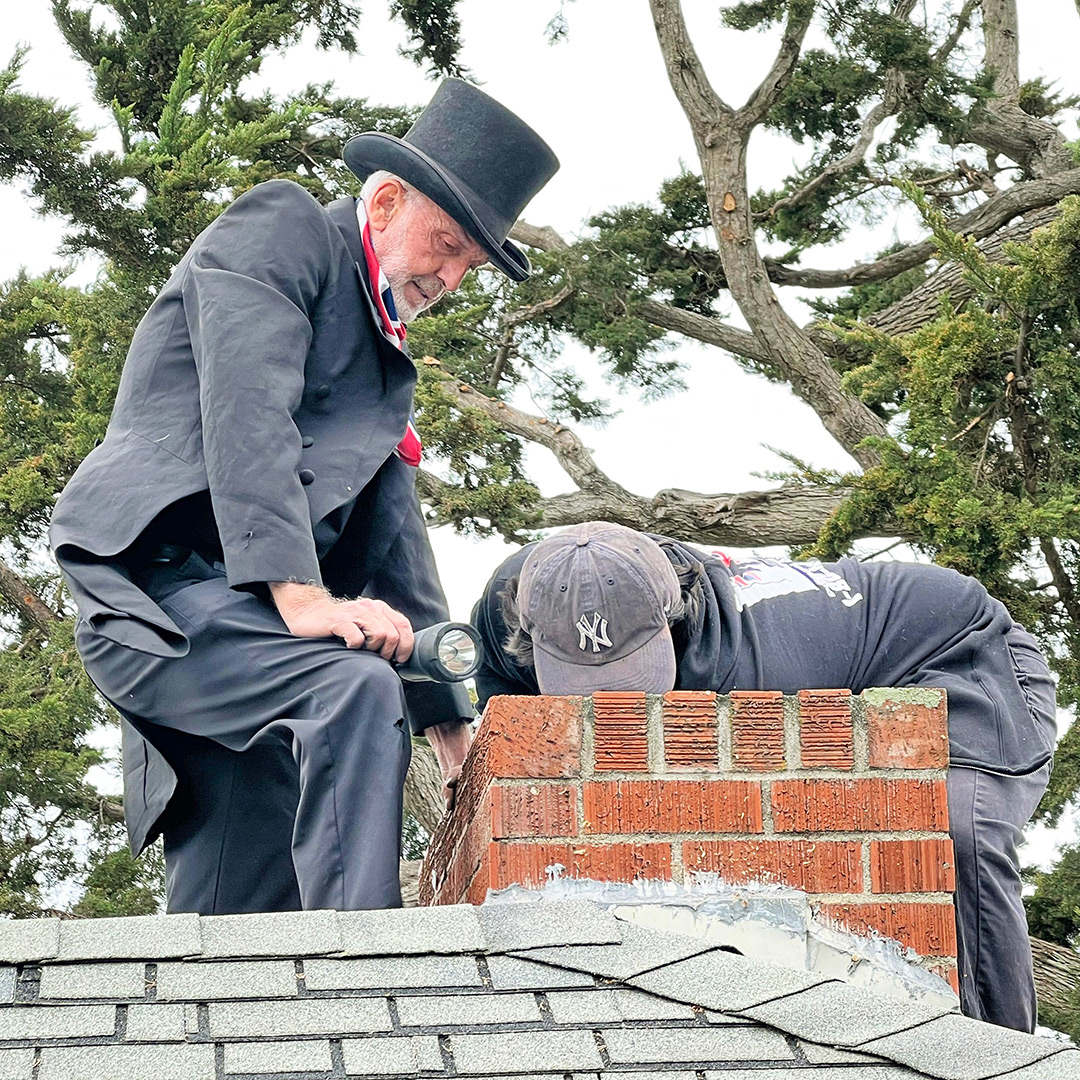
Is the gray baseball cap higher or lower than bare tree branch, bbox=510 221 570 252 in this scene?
lower

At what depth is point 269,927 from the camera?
102 inches

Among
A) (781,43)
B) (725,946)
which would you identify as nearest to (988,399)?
(781,43)

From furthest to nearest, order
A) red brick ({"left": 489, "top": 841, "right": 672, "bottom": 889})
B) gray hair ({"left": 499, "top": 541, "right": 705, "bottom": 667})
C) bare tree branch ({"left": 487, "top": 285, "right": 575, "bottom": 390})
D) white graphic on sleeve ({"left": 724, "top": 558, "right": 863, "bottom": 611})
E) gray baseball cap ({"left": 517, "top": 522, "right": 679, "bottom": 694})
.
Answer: bare tree branch ({"left": 487, "top": 285, "right": 575, "bottom": 390}) → white graphic on sleeve ({"left": 724, "top": 558, "right": 863, "bottom": 611}) → gray hair ({"left": 499, "top": 541, "right": 705, "bottom": 667}) → gray baseball cap ({"left": 517, "top": 522, "right": 679, "bottom": 694}) → red brick ({"left": 489, "top": 841, "right": 672, "bottom": 889})

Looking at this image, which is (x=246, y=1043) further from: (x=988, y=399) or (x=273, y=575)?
(x=988, y=399)

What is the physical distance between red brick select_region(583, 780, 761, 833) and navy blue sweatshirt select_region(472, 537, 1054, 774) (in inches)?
21.2

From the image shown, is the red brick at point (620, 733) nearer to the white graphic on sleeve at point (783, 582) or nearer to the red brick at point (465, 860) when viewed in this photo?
the red brick at point (465, 860)

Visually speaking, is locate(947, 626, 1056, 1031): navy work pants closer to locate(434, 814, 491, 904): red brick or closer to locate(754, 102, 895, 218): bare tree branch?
locate(434, 814, 491, 904): red brick

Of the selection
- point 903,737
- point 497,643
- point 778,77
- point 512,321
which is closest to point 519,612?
point 497,643

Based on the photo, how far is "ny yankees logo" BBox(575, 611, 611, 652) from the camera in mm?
3379

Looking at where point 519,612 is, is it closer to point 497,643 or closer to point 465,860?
point 497,643

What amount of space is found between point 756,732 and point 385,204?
1.48 m

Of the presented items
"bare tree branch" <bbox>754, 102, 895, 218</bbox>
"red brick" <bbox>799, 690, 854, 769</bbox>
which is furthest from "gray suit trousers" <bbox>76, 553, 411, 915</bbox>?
"bare tree branch" <bbox>754, 102, 895, 218</bbox>

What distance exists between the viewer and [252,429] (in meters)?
3.39

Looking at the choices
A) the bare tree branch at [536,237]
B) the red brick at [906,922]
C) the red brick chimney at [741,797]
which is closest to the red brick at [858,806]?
the red brick chimney at [741,797]
